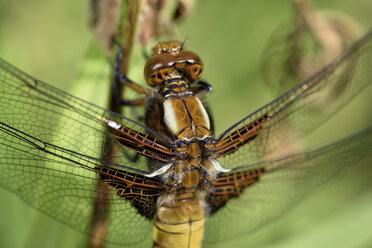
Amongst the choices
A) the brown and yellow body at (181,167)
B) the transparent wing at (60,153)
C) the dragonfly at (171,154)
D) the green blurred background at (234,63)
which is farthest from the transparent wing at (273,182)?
the transparent wing at (60,153)

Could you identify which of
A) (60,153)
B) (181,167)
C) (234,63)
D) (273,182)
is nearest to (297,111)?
(273,182)

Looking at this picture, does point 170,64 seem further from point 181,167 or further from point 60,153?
point 60,153

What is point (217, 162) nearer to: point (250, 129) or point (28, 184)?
point (250, 129)

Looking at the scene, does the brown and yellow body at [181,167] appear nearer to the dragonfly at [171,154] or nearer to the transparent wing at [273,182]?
the dragonfly at [171,154]

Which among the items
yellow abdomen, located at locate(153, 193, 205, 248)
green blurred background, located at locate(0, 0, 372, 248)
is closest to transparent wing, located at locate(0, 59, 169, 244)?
yellow abdomen, located at locate(153, 193, 205, 248)

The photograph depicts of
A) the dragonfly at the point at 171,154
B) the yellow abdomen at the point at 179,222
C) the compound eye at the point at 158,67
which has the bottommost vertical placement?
the yellow abdomen at the point at 179,222
